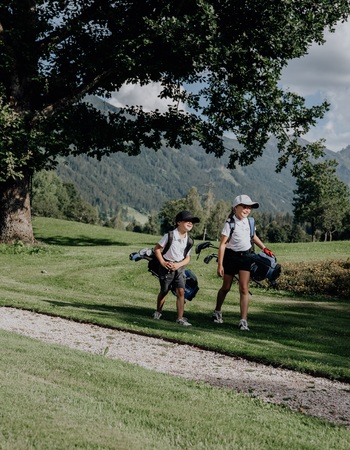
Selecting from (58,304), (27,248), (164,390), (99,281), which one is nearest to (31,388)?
(164,390)

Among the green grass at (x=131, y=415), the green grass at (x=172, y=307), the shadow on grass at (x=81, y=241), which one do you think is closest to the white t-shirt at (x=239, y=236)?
the green grass at (x=172, y=307)

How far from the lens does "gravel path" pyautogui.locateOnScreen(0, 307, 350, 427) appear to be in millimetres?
6238

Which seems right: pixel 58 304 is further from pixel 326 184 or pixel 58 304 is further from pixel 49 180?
pixel 49 180

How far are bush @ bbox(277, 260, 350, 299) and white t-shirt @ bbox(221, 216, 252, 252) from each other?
927 centimetres

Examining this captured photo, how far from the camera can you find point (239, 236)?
10938mm

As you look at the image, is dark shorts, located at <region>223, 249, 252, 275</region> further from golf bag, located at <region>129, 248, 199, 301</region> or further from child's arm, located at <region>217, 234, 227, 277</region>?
golf bag, located at <region>129, 248, 199, 301</region>

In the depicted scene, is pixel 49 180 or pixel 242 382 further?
pixel 49 180

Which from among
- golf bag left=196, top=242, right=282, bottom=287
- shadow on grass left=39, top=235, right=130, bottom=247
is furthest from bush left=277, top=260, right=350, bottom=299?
shadow on grass left=39, top=235, right=130, bottom=247

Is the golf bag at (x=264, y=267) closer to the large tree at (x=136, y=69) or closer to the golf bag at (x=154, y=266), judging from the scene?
the golf bag at (x=154, y=266)

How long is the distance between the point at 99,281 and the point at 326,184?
44.5 feet

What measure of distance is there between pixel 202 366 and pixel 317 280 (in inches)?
510

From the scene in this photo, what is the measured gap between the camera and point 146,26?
22938mm

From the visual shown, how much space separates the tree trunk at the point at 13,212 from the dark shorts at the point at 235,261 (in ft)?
51.5

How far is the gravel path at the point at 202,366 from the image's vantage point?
20.5 feet
